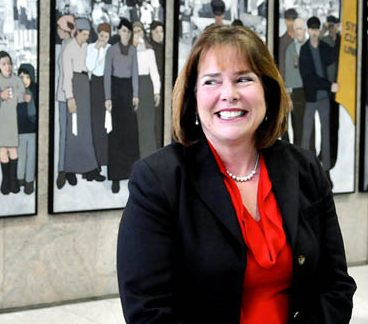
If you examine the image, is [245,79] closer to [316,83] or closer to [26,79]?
[26,79]

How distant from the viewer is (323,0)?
5.69 meters

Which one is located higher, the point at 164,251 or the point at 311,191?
the point at 311,191

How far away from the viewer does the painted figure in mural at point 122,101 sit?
4617 millimetres

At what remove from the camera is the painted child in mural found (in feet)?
13.7

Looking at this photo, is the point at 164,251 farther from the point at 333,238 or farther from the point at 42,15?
the point at 42,15

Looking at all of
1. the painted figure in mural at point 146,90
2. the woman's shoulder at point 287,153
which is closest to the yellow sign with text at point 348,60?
the painted figure in mural at point 146,90

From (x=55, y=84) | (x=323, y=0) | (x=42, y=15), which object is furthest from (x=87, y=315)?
(x=323, y=0)

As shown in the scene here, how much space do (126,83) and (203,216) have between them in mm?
2870

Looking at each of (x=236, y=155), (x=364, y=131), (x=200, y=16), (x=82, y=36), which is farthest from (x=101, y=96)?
(x=236, y=155)

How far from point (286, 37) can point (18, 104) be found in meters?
2.22

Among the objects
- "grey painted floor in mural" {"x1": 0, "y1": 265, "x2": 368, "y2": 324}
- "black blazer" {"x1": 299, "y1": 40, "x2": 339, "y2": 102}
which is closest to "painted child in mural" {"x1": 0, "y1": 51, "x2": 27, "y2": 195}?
"grey painted floor in mural" {"x1": 0, "y1": 265, "x2": 368, "y2": 324}

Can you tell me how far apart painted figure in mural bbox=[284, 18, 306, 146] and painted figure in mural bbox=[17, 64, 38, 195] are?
2.07 m

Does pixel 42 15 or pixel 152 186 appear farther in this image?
pixel 42 15

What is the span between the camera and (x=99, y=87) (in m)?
4.57
